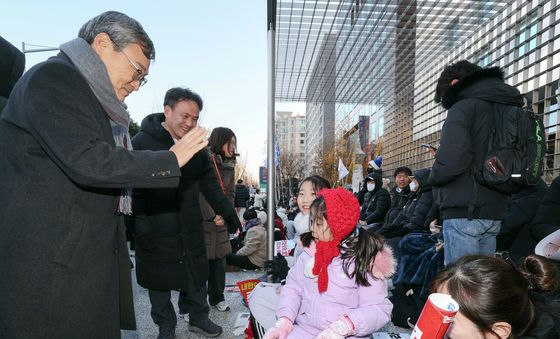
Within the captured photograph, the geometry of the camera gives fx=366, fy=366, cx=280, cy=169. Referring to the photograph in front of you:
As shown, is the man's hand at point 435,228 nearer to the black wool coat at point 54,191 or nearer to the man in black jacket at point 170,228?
the man in black jacket at point 170,228

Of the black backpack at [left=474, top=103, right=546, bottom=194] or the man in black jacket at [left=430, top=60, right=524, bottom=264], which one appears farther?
the man in black jacket at [left=430, top=60, right=524, bottom=264]

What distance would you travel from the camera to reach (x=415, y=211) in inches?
227

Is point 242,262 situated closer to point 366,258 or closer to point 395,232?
point 395,232

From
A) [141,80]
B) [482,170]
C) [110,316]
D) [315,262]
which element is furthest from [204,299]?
[482,170]

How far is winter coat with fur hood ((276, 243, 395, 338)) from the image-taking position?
2.09 m

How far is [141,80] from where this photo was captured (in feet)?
5.69

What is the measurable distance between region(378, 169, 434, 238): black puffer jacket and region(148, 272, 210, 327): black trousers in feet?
11.8

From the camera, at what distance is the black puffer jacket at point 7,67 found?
1814 millimetres

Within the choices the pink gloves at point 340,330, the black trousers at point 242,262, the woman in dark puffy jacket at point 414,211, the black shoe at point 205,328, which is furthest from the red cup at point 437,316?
the black trousers at point 242,262

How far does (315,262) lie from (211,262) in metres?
2.24

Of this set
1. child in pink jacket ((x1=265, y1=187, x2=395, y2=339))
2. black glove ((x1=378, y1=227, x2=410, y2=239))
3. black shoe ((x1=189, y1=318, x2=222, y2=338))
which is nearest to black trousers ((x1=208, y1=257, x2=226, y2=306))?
black shoe ((x1=189, y1=318, x2=222, y2=338))

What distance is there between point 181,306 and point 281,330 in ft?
6.85

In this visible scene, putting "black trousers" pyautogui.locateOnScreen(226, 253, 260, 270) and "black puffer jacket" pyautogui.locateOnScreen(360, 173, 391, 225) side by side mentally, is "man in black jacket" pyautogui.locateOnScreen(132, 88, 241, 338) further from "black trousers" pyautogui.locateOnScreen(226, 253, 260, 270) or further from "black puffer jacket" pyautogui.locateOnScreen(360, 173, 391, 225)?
"black puffer jacket" pyautogui.locateOnScreen(360, 173, 391, 225)

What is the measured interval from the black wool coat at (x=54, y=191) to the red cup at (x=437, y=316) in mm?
970
